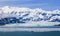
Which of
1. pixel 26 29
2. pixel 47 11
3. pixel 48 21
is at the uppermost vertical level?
pixel 47 11

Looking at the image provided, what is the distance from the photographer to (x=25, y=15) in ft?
8.75

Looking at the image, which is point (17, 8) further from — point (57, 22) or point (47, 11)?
point (57, 22)

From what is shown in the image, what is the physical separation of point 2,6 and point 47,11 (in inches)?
48.4

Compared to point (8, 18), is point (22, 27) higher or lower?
lower

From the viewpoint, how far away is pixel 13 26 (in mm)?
2721

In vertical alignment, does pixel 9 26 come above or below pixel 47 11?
below

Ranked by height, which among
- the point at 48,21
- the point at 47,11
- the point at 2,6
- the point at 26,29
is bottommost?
the point at 26,29

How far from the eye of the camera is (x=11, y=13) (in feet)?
8.84

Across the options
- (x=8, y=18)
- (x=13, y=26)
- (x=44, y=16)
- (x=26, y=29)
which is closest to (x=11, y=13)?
(x=8, y=18)

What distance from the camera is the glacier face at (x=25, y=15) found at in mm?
2662

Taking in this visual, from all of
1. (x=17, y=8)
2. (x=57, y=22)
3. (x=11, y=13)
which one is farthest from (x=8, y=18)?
(x=57, y=22)

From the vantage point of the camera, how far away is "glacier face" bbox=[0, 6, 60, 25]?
8.73 ft

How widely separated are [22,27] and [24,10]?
0.46 metres

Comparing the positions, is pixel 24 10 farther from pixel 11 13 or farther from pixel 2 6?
pixel 2 6
